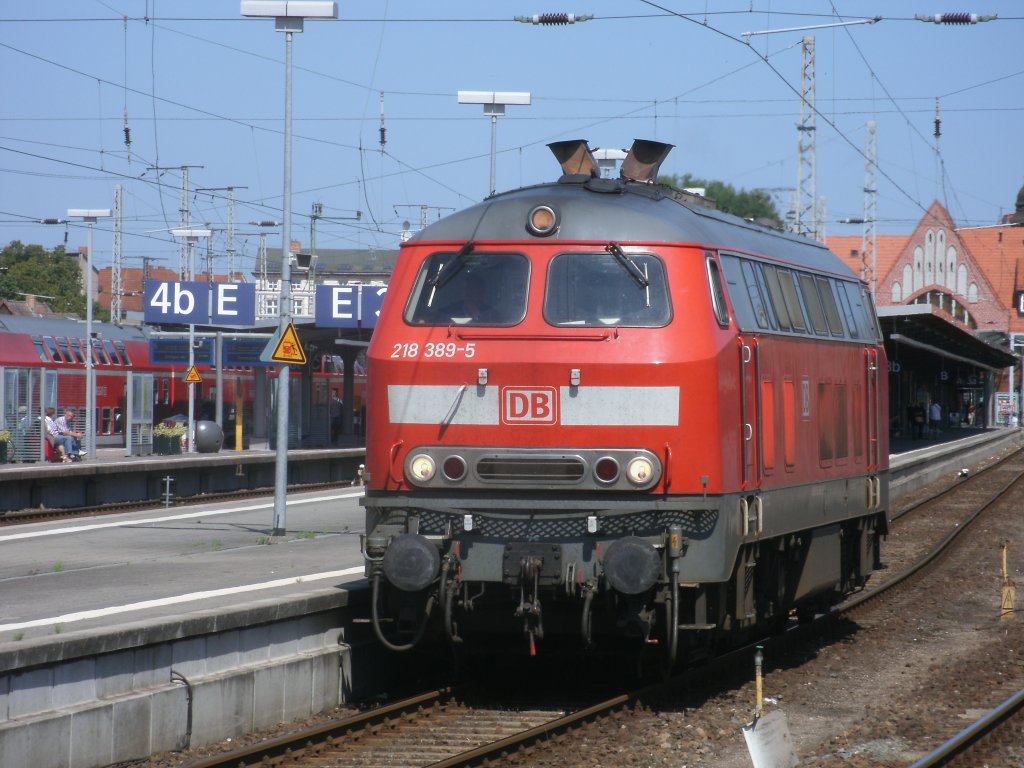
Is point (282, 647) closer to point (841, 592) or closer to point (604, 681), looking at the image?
point (604, 681)

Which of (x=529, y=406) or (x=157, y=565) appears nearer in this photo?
(x=529, y=406)

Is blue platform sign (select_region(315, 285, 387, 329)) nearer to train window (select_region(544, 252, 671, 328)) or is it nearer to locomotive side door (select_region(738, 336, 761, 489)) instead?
locomotive side door (select_region(738, 336, 761, 489))

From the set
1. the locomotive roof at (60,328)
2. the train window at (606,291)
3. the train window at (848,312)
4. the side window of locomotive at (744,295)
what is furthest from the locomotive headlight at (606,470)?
the locomotive roof at (60,328)

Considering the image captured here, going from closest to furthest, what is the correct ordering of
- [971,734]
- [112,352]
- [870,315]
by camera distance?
[971,734]
[870,315]
[112,352]

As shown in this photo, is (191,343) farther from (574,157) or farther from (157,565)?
(574,157)

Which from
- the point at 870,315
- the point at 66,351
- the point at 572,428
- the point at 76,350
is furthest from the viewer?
the point at 76,350

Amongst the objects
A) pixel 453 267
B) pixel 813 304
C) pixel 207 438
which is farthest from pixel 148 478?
pixel 453 267

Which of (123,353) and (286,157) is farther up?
(286,157)

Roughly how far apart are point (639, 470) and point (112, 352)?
35855 millimetres

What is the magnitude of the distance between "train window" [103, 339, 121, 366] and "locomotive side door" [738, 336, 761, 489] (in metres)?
34.9

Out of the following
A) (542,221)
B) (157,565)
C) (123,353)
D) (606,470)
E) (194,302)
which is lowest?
(157,565)

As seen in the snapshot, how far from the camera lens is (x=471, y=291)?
10.1 m

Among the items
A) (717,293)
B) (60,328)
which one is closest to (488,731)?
(717,293)

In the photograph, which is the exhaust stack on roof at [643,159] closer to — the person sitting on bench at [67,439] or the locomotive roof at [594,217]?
the locomotive roof at [594,217]
